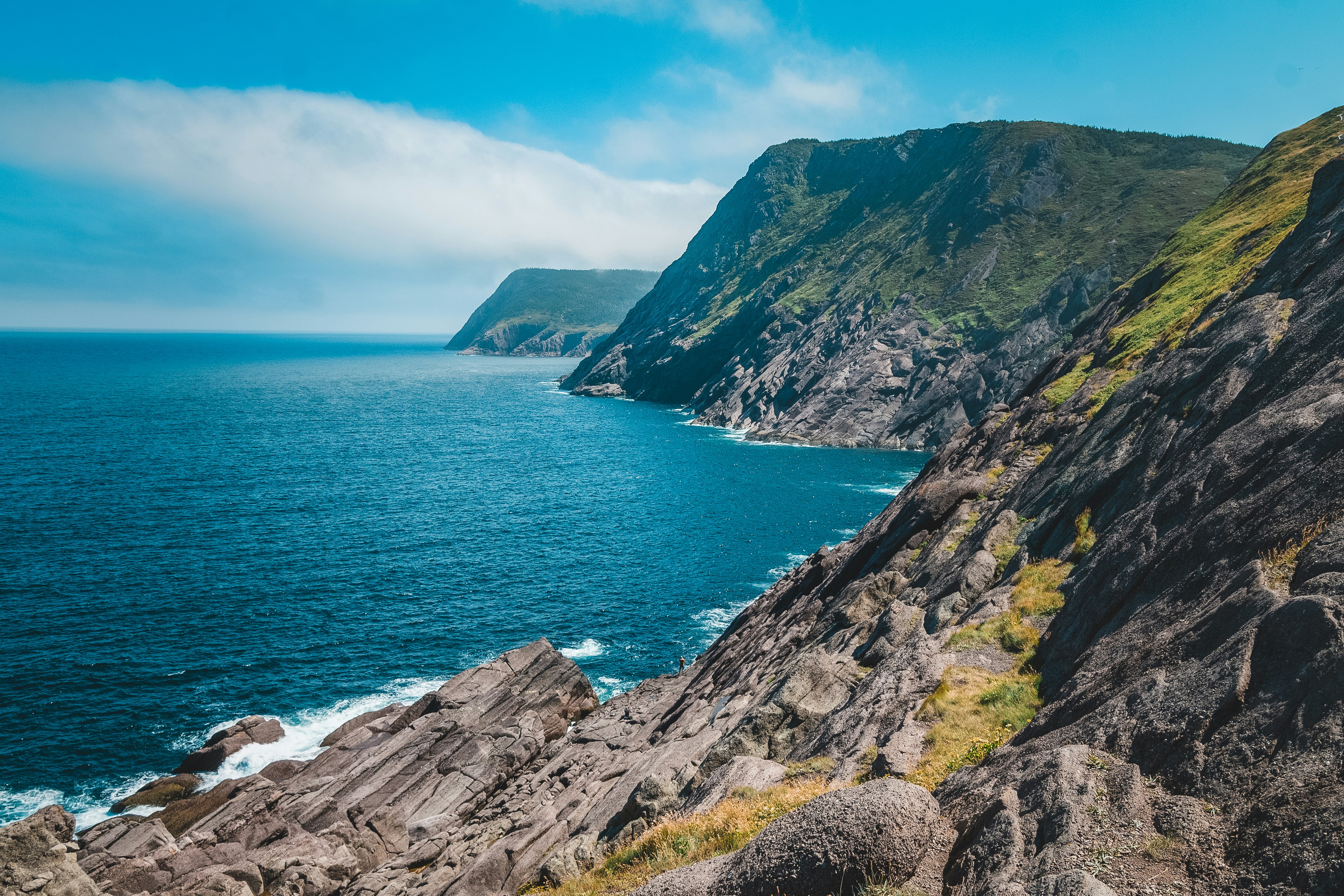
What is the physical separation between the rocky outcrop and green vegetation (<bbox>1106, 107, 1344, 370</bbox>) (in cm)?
5432

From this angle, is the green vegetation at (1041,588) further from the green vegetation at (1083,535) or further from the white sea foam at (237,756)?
the white sea foam at (237,756)

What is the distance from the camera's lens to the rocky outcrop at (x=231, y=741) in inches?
Result: 1524

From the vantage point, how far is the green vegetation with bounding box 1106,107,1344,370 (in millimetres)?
36469

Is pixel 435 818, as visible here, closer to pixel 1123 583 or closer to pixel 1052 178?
pixel 1123 583

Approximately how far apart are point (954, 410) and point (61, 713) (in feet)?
430

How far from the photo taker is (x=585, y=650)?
53.7 m

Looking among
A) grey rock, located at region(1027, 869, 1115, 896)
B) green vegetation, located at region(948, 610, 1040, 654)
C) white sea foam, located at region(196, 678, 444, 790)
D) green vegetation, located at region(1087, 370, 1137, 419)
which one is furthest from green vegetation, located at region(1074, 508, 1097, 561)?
white sea foam, located at region(196, 678, 444, 790)

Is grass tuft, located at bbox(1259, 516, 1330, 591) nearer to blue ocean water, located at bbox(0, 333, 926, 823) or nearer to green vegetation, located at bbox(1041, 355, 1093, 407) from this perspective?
green vegetation, located at bbox(1041, 355, 1093, 407)

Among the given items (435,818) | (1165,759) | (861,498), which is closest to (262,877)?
(435,818)

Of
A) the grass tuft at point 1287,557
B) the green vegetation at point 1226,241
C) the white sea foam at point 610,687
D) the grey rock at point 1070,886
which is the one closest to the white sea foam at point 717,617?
the white sea foam at point 610,687

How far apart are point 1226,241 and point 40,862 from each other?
68774 millimetres

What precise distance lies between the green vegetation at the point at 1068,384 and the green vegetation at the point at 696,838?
3434 cm

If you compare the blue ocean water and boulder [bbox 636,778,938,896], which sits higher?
boulder [bbox 636,778,938,896]

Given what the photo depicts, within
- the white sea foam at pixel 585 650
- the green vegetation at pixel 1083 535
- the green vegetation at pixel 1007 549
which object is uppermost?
the green vegetation at pixel 1083 535
